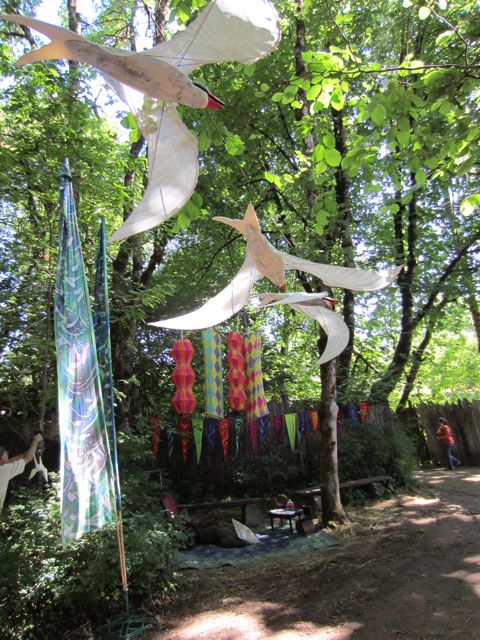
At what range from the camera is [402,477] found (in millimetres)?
9336

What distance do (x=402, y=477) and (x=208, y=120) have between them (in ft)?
27.5

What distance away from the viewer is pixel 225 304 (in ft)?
16.1

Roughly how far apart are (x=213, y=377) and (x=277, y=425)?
10.1 ft

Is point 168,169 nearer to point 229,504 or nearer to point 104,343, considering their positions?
point 104,343

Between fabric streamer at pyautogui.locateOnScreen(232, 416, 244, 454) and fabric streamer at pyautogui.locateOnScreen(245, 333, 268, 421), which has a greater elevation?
fabric streamer at pyautogui.locateOnScreen(245, 333, 268, 421)

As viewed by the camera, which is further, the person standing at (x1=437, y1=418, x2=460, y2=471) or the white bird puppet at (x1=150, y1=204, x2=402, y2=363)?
the person standing at (x1=437, y1=418, x2=460, y2=471)

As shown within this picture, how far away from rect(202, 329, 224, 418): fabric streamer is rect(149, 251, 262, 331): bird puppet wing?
2.52 m

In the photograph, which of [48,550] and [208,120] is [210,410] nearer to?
[48,550]

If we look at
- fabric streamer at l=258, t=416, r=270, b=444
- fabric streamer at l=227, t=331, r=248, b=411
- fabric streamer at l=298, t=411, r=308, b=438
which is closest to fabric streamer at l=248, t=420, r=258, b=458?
fabric streamer at l=258, t=416, r=270, b=444

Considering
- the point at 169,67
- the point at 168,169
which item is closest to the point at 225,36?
the point at 169,67

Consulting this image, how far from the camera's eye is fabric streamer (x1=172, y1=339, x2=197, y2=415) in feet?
23.3

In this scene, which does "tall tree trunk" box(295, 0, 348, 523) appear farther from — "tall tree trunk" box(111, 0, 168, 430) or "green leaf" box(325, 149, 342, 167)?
"green leaf" box(325, 149, 342, 167)

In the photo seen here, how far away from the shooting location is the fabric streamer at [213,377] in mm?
7152

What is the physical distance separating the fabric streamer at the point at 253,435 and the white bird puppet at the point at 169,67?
24.7 feet
